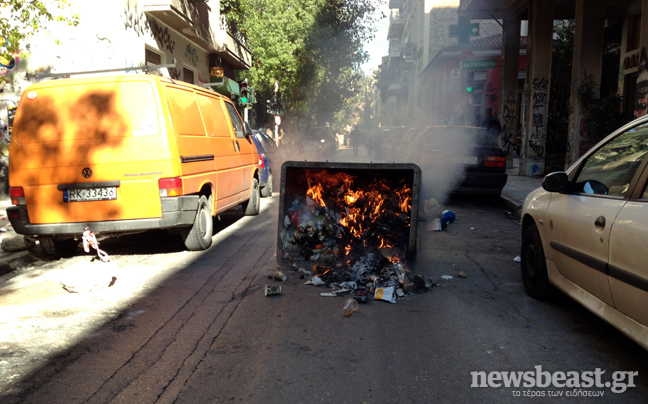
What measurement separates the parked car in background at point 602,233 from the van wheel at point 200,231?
3890 mm

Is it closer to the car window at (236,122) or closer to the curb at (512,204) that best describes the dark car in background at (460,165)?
the curb at (512,204)

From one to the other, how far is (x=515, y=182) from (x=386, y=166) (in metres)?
10.1

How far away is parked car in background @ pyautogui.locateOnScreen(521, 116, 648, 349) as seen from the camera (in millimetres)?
2916

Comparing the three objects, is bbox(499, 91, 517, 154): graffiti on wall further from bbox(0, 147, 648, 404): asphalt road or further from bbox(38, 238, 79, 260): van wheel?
bbox(38, 238, 79, 260): van wheel

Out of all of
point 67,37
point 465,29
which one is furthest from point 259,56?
point 67,37

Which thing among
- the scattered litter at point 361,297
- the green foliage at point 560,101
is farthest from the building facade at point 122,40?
the green foliage at point 560,101

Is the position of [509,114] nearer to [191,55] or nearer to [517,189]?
[517,189]

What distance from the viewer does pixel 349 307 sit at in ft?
14.0

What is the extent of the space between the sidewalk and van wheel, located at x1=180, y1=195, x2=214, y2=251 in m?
5.96

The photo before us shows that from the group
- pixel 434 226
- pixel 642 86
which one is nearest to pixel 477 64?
pixel 642 86

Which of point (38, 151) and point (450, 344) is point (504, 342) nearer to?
point (450, 344)

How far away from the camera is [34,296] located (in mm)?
4848

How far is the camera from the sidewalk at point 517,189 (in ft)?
33.5

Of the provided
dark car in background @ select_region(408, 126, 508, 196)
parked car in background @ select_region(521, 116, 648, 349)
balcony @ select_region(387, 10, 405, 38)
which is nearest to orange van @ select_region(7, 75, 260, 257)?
parked car in background @ select_region(521, 116, 648, 349)
